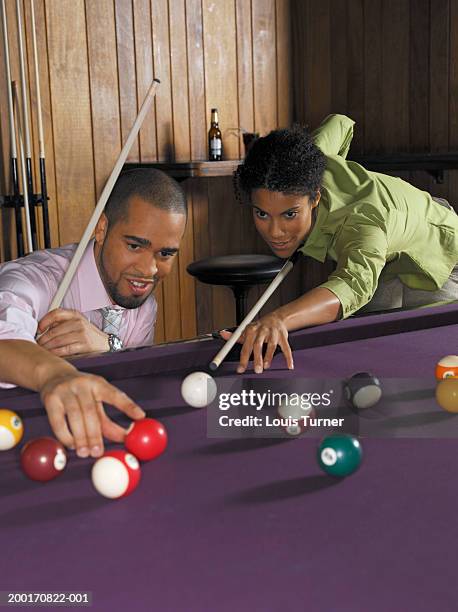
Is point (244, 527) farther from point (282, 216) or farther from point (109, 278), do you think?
point (282, 216)

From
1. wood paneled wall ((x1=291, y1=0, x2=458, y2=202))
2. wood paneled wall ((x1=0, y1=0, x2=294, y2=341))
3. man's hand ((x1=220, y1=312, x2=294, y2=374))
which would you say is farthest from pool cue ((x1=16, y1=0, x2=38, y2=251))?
wood paneled wall ((x1=291, y1=0, x2=458, y2=202))

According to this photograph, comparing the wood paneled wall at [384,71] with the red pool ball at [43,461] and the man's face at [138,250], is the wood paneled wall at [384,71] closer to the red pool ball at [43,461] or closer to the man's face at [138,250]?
the man's face at [138,250]

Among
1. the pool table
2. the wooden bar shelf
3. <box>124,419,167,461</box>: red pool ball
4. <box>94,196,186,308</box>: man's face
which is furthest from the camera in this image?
the wooden bar shelf

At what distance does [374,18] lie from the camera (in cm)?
423

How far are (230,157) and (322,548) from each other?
11.7ft

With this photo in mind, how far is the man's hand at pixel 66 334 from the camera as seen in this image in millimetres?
1914

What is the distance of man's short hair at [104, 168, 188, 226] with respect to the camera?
2066 millimetres

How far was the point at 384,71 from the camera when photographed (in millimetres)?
4223

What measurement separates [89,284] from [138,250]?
21 centimetres

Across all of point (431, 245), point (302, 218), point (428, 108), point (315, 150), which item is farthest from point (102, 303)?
point (428, 108)

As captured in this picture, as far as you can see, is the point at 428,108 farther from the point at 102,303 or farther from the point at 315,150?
the point at 102,303

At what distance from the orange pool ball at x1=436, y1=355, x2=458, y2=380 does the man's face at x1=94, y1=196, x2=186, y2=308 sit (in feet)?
2.66

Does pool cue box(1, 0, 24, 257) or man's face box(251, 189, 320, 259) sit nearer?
man's face box(251, 189, 320, 259)

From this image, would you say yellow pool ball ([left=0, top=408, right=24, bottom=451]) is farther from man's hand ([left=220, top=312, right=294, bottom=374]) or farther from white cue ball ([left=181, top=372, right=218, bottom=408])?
man's hand ([left=220, top=312, right=294, bottom=374])
